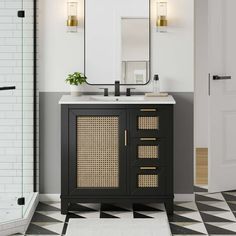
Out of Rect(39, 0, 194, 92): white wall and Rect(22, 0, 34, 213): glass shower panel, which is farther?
Rect(39, 0, 194, 92): white wall

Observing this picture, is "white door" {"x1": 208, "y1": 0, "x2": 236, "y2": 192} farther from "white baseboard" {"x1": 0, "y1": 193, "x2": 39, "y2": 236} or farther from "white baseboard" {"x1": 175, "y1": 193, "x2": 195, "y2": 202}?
"white baseboard" {"x1": 0, "y1": 193, "x2": 39, "y2": 236}

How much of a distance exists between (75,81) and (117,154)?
0.73 metres

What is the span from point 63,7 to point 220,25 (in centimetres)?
143

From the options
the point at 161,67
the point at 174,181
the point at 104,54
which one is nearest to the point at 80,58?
the point at 104,54

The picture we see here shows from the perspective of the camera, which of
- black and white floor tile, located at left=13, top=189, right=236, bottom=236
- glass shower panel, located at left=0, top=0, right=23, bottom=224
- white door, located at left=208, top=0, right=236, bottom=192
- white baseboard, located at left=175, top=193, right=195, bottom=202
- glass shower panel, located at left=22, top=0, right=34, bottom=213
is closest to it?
glass shower panel, located at left=0, top=0, right=23, bottom=224

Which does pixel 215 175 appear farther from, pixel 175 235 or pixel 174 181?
pixel 175 235

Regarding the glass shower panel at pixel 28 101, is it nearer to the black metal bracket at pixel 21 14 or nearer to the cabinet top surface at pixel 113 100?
the black metal bracket at pixel 21 14

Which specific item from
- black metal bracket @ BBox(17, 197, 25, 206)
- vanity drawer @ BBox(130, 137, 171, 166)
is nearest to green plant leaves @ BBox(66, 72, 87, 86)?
vanity drawer @ BBox(130, 137, 171, 166)

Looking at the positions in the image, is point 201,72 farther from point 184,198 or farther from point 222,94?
point 184,198

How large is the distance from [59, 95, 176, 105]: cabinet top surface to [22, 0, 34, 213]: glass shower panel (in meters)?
0.28

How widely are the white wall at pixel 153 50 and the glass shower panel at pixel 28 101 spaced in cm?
17

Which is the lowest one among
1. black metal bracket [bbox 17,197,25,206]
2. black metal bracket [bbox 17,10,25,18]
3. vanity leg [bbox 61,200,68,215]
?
vanity leg [bbox 61,200,68,215]

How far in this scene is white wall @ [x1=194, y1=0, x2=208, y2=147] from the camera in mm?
8062

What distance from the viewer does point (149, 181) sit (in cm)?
542
